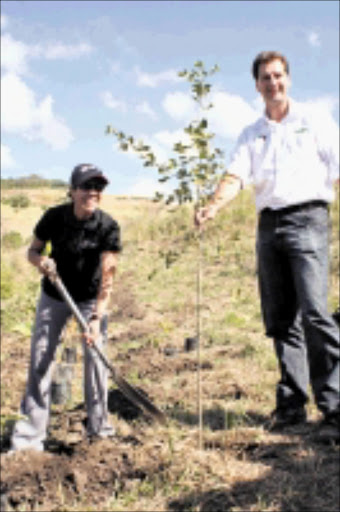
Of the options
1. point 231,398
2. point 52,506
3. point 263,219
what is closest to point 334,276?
point 231,398

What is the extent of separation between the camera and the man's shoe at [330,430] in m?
3.41

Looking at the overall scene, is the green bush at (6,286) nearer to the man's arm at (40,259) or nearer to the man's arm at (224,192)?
the man's arm at (40,259)

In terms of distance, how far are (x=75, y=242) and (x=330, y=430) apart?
5.65 ft

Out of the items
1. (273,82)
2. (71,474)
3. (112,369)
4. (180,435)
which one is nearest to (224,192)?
(273,82)

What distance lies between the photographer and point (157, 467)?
3.13 m

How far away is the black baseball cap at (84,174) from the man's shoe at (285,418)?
167 centimetres

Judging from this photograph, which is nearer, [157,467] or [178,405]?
[157,467]

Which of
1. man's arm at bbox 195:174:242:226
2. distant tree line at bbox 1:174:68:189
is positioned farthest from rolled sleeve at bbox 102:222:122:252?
distant tree line at bbox 1:174:68:189

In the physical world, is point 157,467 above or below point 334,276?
below

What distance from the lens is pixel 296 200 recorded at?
3.46 metres

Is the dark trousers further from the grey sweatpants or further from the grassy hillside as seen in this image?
the grey sweatpants

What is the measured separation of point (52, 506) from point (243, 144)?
214 centimetres

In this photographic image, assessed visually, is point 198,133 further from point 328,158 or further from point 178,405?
point 178,405

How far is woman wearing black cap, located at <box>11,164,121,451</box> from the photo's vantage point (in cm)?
360
